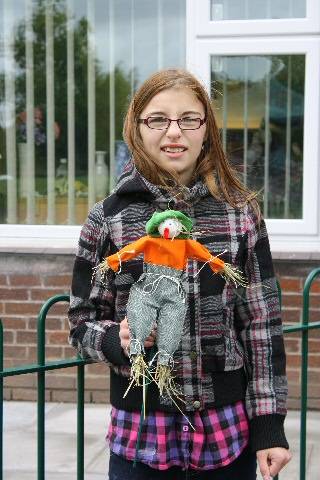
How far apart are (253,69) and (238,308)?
3.43m

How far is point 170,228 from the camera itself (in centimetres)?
202

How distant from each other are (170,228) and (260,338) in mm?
493

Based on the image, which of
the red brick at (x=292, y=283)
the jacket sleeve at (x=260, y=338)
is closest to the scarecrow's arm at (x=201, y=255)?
the jacket sleeve at (x=260, y=338)

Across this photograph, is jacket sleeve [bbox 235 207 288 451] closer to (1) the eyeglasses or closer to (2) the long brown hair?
(2) the long brown hair

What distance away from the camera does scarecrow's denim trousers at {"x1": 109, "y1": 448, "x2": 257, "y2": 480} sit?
2248mm

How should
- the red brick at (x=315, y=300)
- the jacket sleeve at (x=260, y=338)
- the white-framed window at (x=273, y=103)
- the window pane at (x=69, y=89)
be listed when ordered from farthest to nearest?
the window pane at (x=69, y=89), the white-framed window at (x=273, y=103), the red brick at (x=315, y=300), the jacket sleeve at (x=260, y=338)

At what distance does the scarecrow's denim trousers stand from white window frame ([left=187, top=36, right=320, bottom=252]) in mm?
3167

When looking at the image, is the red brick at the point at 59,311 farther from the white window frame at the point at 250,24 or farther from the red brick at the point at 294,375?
the white window frame at the point at 250,24

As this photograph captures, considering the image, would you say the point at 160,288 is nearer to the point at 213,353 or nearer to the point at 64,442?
the point at 213,353

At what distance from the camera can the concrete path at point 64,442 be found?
14.5ft

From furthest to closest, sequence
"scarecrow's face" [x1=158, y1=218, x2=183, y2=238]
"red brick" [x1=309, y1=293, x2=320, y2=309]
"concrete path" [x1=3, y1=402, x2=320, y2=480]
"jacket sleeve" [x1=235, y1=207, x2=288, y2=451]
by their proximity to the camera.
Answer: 1. "red brick" [x1=309, y1=293, x2=320, y2=309]
2. "concrete path" [x1=3, y1=402, x2=320, y2=480]
3. "jacket sleeve" [x1=235, y1=207, x2=288, y2=451]
4. "scarecrow's face" [x1=158, y1=218, x2=183, y2=238]

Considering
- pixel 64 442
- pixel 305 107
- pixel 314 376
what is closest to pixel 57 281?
pixel 64 442

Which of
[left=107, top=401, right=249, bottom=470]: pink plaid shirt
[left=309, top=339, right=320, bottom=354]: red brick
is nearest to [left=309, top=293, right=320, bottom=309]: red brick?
[left=309, top=339, right=320, bottom=354]: red brick

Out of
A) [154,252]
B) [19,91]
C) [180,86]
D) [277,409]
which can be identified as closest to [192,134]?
[180,86]
